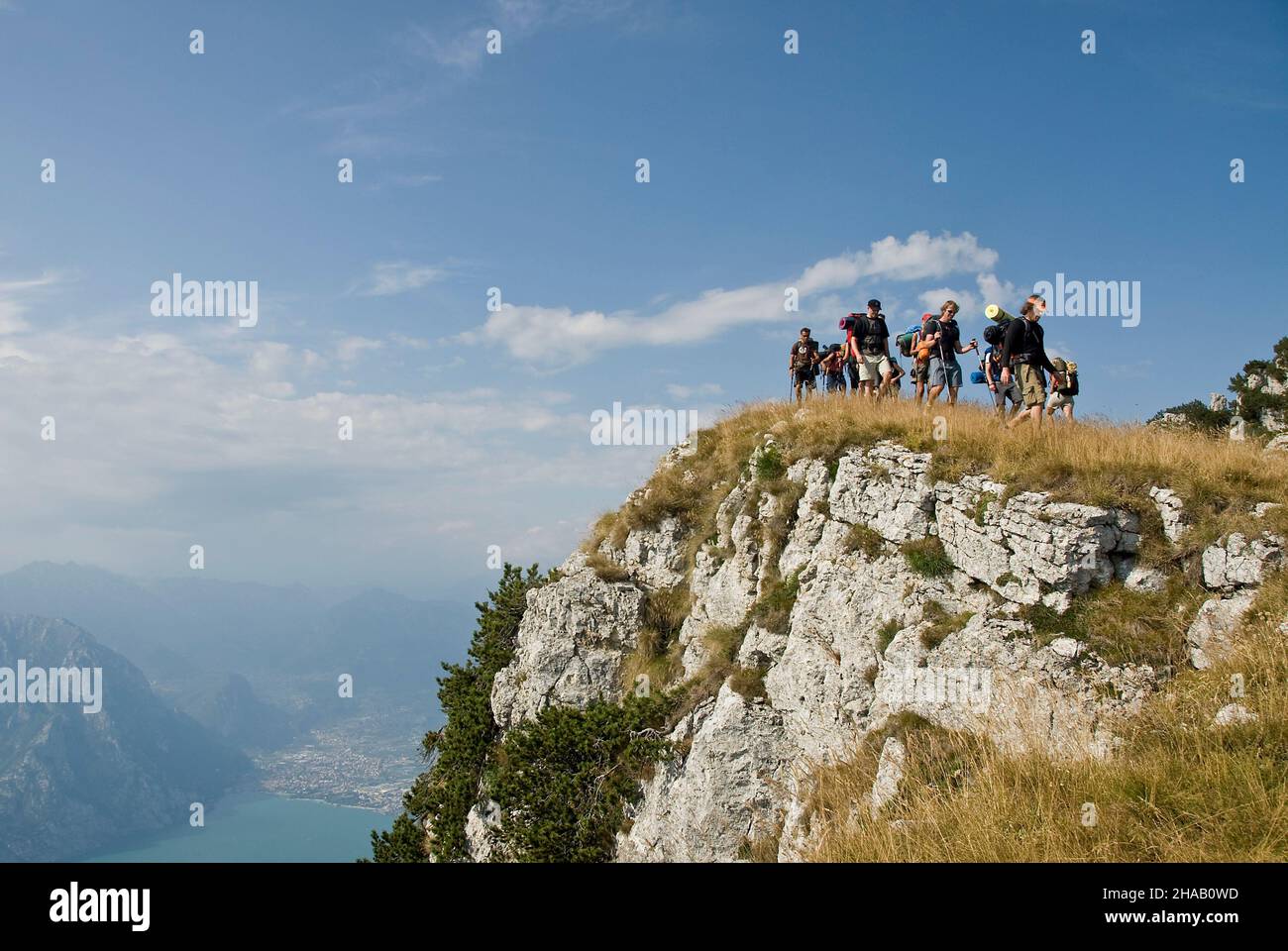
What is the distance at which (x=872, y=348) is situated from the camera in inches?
790

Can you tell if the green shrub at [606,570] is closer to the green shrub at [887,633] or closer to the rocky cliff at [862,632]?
the rocky cliff at [862,632]

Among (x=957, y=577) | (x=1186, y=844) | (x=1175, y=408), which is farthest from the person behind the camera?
(x=1175, y=408)

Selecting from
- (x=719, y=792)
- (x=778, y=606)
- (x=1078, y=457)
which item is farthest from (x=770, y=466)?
(x=719, y=792)

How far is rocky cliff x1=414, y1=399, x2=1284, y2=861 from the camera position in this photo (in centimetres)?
1070

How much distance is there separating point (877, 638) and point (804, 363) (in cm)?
1171

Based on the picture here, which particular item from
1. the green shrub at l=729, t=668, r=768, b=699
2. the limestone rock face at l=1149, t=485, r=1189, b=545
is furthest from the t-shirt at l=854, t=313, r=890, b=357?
the green shrub at l=729, t=668, r=768, b=699

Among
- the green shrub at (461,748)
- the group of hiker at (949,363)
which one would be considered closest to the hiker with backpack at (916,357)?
the group of hiker at (949,363)

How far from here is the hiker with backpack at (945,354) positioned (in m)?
18.0

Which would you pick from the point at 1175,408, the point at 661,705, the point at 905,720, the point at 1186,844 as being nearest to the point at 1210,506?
the point at 905,720

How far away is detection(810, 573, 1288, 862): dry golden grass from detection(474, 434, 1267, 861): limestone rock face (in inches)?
27.7

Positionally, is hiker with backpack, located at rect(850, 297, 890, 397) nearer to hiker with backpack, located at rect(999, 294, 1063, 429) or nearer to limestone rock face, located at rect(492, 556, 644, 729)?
hiker with backpack, located at rect(999, 294, 1063, 429)
